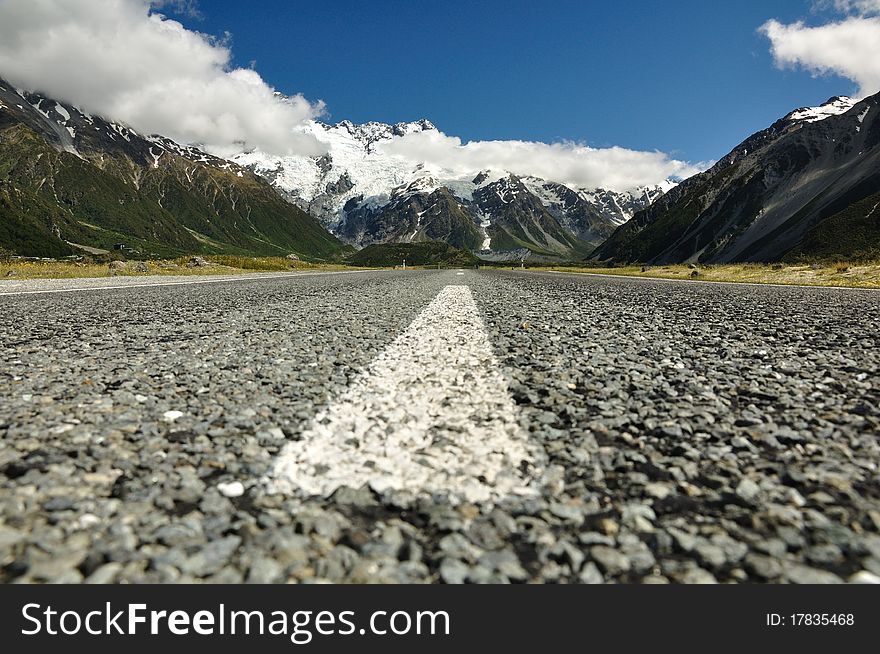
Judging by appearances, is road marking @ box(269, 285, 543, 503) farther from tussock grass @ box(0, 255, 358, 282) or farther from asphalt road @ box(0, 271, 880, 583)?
tussock grass @ box(0, 255, 358, 282)

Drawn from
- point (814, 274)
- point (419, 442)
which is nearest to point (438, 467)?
point (419, 442)

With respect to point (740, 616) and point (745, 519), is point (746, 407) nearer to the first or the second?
point (745, 519)

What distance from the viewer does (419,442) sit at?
127 inches

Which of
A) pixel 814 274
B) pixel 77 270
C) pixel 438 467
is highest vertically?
pixel 77 270

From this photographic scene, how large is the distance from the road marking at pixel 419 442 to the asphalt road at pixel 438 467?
20 millimetres

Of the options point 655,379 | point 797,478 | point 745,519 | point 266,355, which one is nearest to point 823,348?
point 655,379

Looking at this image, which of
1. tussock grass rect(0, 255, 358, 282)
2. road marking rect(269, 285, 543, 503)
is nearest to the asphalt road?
road marking rect(269, 285, 543, 503)

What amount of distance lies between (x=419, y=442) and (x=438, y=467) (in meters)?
0.39

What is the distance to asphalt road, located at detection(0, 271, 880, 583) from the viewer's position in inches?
79.0

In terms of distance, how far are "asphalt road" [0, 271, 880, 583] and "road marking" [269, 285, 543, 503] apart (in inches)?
0.8

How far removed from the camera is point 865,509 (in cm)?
239

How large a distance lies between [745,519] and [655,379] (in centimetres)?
289

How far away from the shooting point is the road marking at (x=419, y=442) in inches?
105

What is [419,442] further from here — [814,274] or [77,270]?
[814,274]
